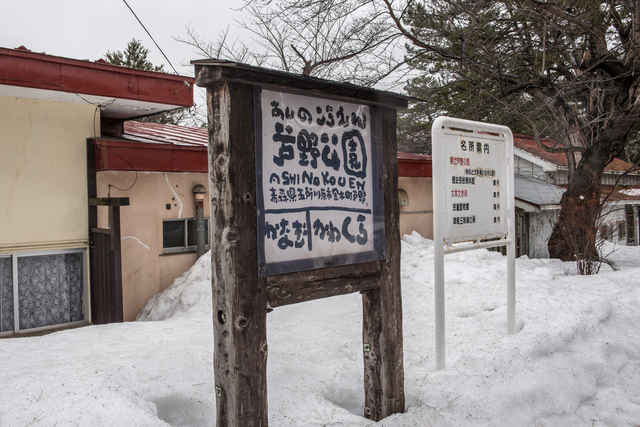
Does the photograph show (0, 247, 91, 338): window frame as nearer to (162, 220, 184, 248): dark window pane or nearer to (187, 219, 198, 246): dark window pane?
(162, 220, 184, 248): dark window pane

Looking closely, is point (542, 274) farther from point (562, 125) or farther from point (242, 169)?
point (242, 169)

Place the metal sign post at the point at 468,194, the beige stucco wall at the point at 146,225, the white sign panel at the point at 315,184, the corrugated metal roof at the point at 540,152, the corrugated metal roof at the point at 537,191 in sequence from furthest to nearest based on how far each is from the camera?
the corrugated metal roof at the point at 540,152, the corrugated metal roof at the point at 537,191, the beige stucco wall at the point at 146,225, the metal sign post at the point at 468,194, the white sign panel at the point at 315,184

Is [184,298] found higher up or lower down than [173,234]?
lower down

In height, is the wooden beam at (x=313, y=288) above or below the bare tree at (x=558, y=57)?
below

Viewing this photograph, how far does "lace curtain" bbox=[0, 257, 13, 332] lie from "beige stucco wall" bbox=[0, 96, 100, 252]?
28 centimetres

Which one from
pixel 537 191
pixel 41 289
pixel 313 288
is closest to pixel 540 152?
pixel 537 191

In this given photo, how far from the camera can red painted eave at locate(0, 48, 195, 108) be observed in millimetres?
6059

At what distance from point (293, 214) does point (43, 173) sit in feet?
18.2

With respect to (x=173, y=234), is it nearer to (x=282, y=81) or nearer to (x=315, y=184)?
(x=315, y=184)

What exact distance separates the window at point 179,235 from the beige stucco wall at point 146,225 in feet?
0.37

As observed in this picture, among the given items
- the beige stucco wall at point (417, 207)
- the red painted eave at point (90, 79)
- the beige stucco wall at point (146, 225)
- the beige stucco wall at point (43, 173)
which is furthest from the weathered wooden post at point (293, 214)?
the beige stucco wall at point (417, 207)

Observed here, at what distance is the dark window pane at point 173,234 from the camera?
842cm

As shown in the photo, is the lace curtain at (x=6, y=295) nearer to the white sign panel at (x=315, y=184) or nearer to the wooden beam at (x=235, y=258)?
the wooden beam at (x=235, y=258)

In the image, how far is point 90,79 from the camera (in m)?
6.78
